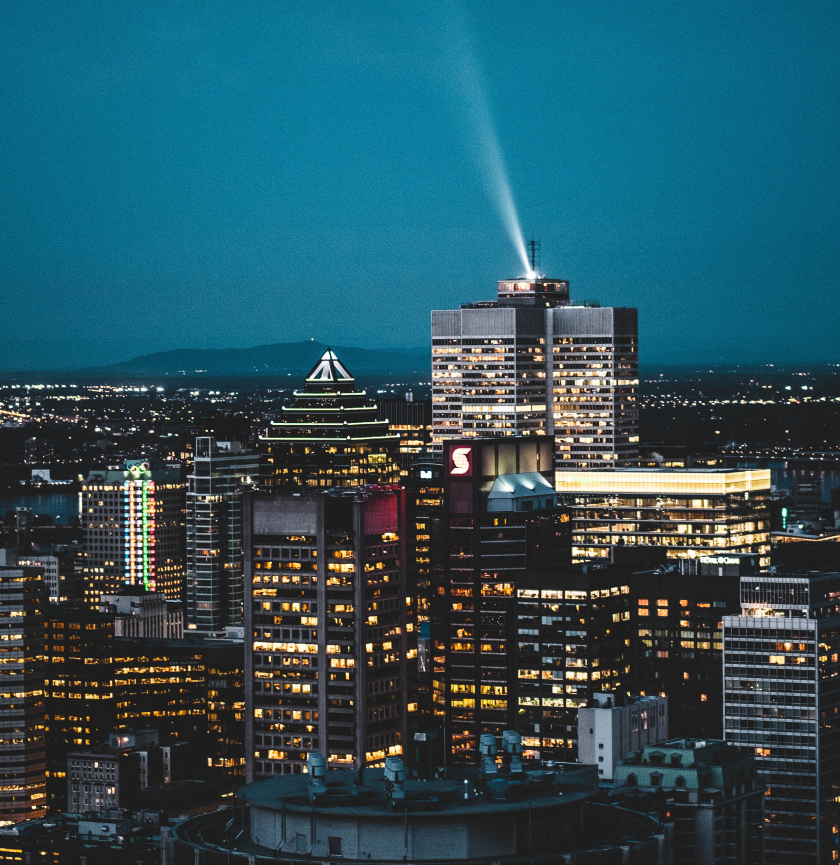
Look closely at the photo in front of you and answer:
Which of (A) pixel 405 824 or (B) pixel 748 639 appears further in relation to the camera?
(B) pixel 748 639

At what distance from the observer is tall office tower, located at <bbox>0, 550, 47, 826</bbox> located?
142500 millimetres

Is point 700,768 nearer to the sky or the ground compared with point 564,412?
nearer to the ground

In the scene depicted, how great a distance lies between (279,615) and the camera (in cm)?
13500

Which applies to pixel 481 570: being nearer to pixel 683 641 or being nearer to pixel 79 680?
pixel 683 641

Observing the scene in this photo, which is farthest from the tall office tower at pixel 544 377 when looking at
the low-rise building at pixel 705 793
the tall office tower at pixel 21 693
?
the low-rise building at pixel 705 793

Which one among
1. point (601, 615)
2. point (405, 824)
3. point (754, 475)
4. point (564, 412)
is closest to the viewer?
point (405, 824)

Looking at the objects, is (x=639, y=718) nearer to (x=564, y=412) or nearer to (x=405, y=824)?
(x=405, y=824)

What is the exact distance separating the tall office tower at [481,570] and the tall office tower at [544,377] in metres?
51.1

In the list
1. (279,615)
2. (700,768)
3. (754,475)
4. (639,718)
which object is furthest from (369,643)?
(754,475)

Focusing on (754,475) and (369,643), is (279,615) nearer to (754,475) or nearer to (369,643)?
(369,643)

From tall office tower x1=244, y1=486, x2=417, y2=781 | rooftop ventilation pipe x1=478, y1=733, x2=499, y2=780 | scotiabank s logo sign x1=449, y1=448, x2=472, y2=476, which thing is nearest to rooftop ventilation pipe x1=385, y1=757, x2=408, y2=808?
rooftop ventilation pipe x1=478, y1=733, x2=499, y2=780

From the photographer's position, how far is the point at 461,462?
140 meters

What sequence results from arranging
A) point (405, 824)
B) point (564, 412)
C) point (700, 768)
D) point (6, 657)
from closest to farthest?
point (405, 824) < point (700, 768) < point (6, 657) < point (564, 412)

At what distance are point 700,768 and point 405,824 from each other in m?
26.3
